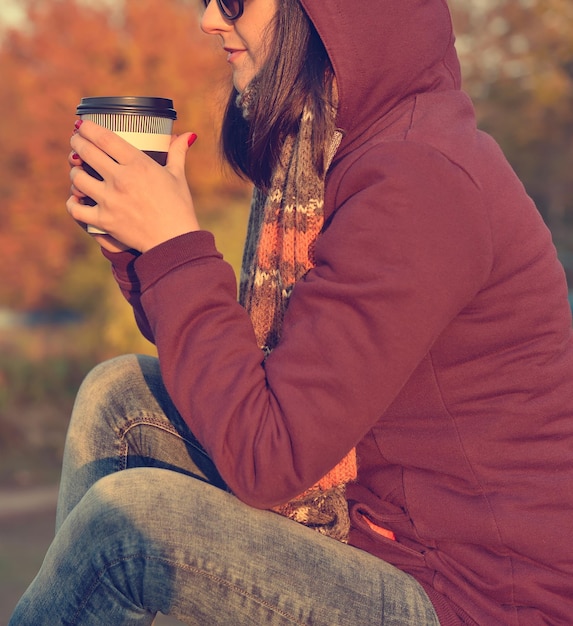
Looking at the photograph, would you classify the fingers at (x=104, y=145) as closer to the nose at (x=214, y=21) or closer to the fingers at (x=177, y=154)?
the fingers at (x=177, y=154)

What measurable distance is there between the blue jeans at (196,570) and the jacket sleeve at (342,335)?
69mm

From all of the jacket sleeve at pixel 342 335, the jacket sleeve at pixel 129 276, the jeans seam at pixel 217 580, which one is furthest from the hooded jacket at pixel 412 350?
the jacket sleeve at pixel 129 276

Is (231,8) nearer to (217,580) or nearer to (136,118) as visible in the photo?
(136,118)

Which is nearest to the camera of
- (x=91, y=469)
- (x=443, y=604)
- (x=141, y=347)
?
(x=443, y=604)

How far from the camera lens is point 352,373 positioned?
1203mm

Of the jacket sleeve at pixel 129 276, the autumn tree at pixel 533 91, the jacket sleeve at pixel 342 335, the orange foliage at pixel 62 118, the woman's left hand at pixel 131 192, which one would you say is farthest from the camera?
the autumn tree at pixel 533 91

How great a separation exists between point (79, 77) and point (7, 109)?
684 mm

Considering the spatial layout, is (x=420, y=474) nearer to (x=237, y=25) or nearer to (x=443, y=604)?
(x=443, y=604)

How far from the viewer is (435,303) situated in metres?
1.22

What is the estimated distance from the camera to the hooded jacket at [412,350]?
121 centimetres

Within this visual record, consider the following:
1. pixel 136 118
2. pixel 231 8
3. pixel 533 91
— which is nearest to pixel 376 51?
pixel 231 8

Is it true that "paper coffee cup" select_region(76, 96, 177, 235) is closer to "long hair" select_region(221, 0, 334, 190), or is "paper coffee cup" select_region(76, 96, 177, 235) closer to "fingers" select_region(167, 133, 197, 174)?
"fingers" select_region(167, 133, 197, 174)

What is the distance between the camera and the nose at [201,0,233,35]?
150 centimetres

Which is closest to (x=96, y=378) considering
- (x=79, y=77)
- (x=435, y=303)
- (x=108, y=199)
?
(x=108, y=199)
